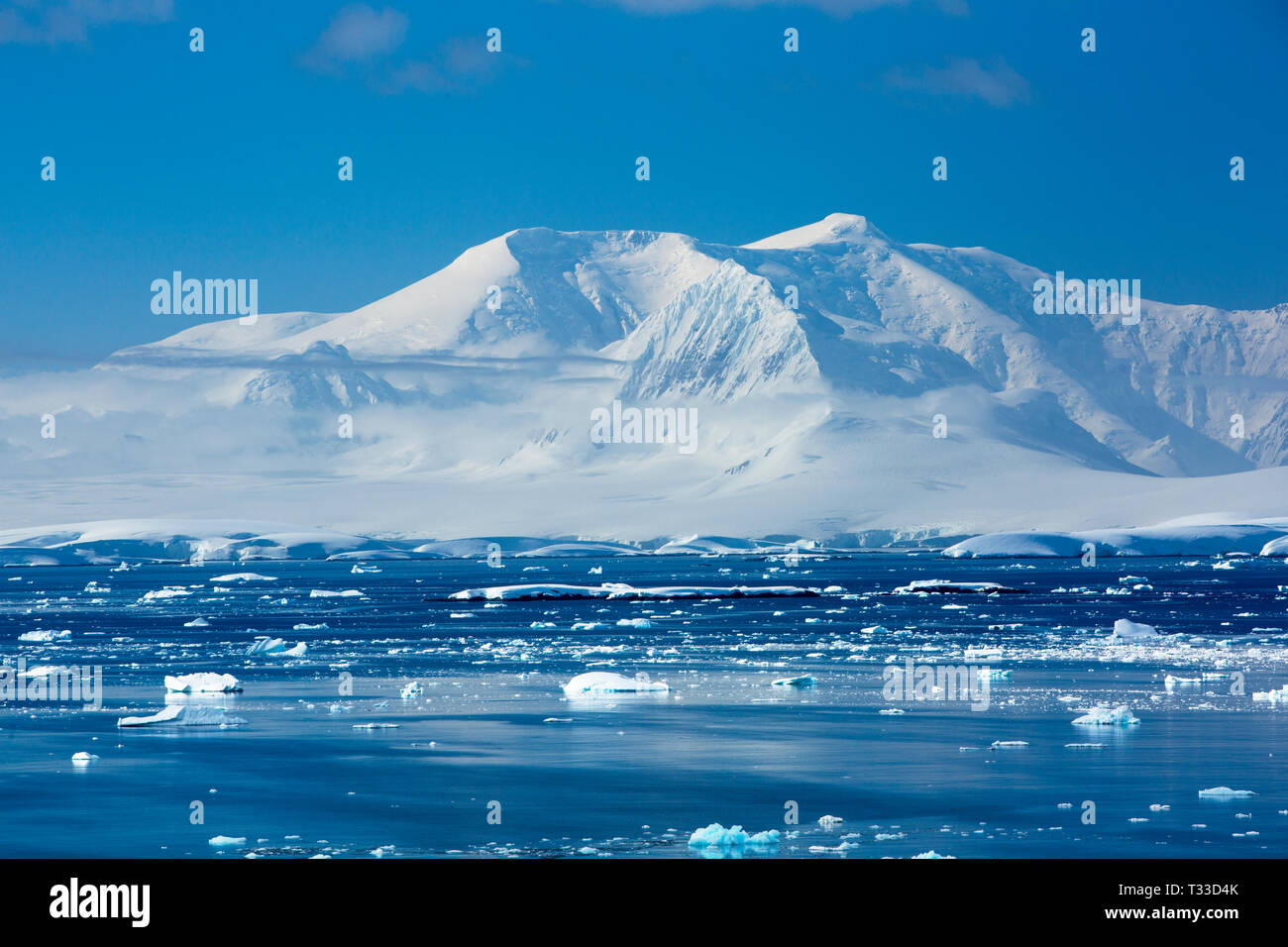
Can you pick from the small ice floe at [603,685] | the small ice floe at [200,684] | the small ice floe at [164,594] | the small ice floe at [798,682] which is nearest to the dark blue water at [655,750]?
the small ice floe at [798,682]

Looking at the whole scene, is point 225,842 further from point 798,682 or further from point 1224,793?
point 798,682

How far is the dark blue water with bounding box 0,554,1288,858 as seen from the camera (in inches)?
605

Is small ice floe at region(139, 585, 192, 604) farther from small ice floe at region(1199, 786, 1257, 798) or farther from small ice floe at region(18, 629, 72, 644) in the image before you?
small ice floe at region(1199, 786, 1257, 798)

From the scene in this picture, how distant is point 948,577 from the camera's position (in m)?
94.6

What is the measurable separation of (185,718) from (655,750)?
29.4 feet

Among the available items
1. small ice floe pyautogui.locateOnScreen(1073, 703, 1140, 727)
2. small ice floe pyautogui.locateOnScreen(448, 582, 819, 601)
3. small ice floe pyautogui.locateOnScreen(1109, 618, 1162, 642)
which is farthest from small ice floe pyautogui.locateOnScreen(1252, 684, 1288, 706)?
small ice floe pyautogui.locateOnScreen(448, 582, 819, 601)

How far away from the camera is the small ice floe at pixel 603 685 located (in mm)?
29750

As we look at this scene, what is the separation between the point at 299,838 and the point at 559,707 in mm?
12055

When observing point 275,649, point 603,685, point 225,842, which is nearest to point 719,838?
point 225,842

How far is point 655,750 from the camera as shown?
21609 millimetres

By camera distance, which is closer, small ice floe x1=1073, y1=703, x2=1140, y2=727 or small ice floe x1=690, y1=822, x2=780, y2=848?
small ice floe x1=690, y1=822, x2=780, y2=848

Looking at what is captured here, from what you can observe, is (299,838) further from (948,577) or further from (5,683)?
(948,577)

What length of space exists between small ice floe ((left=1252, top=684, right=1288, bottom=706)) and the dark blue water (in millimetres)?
252
